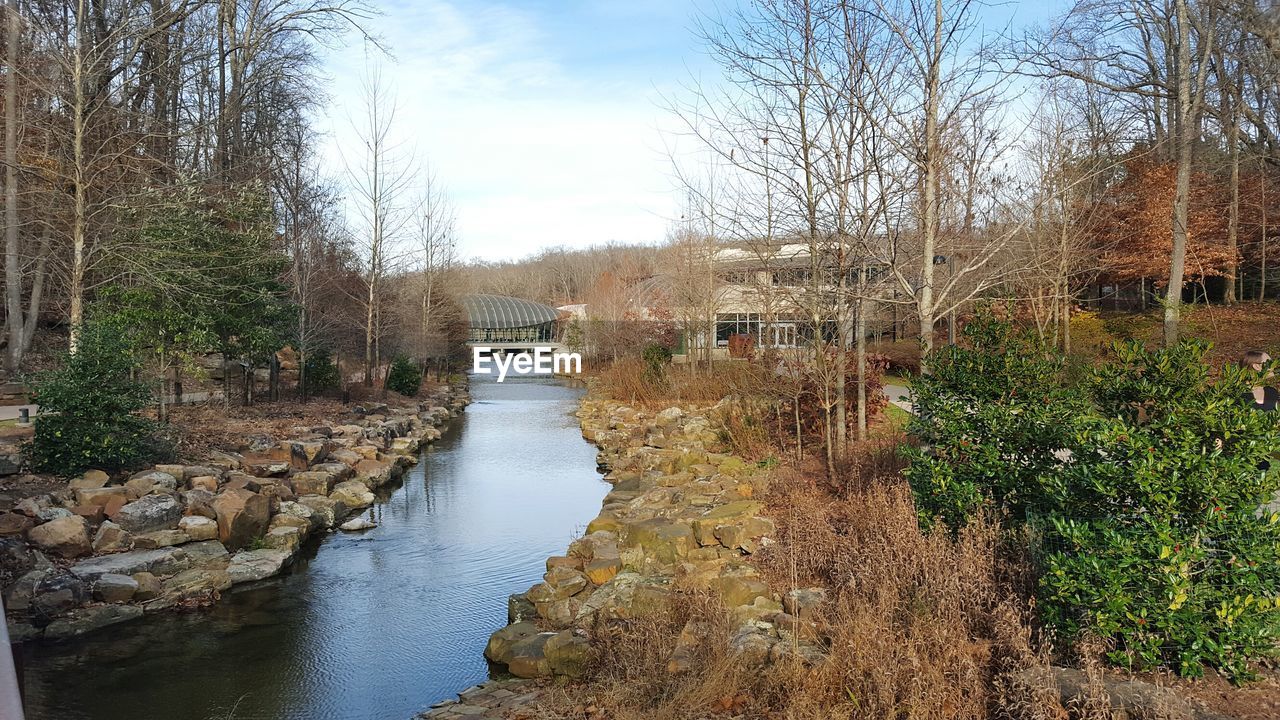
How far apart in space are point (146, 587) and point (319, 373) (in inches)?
557

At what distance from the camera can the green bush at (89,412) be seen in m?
9.77

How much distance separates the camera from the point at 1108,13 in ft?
54.8

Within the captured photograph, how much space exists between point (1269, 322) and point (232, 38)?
2725cm

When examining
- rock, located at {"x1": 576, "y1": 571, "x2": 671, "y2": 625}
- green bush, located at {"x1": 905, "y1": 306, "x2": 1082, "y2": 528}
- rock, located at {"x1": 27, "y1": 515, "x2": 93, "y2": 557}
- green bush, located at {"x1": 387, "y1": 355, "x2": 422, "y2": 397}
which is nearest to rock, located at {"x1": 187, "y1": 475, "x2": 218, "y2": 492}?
rock, located at {"x1": 27, "y1": 515, "x2": 93, "y2": 557}

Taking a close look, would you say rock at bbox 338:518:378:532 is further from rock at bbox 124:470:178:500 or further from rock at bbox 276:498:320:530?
rock at bbox 124:470:178:500

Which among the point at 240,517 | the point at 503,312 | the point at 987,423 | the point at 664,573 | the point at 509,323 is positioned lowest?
the point at 664,573

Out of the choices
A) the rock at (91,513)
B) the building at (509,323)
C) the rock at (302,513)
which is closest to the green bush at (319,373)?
the rock at (302,513)

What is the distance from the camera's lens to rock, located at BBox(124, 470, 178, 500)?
9.63 metres

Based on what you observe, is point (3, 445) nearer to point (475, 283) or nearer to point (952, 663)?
point (952, 663)

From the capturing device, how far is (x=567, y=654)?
246 inches

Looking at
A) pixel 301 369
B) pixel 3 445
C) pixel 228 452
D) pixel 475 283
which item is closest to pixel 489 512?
pixel 228 452

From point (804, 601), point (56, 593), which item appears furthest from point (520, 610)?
point (56, 593)

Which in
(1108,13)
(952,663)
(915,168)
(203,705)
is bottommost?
(203,705)

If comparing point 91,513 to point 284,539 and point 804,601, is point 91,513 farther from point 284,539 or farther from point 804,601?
point 804,601
